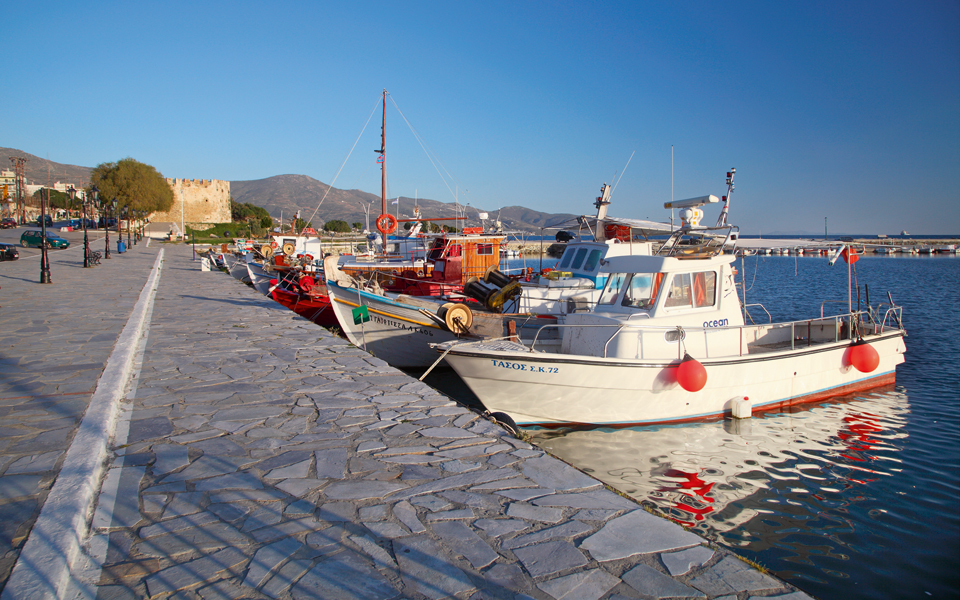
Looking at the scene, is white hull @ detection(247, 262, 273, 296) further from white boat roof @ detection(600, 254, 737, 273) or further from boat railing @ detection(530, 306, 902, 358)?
white boat roof @ detection(600, 254, 737, 273)

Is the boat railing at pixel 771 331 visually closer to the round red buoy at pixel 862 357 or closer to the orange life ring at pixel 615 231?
the round red buoy at pixel 862 357

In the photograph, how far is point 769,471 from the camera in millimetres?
7746

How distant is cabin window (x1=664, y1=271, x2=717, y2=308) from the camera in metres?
9.39

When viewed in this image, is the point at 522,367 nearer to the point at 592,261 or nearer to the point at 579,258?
the point at 592,261

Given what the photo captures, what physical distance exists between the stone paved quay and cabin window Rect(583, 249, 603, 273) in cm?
714

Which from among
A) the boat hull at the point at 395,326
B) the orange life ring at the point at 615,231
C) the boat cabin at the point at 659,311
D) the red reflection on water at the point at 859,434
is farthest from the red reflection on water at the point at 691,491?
the orange life ring at the point at 615,231

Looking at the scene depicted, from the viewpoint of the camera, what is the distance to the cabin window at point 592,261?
12.3 metres

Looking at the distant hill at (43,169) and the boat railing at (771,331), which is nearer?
the boat railing at (771,331)

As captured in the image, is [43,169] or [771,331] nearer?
[771,331]

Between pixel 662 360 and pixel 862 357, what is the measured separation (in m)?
4.76

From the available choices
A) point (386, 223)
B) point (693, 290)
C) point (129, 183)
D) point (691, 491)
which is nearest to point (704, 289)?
point (693, 290)

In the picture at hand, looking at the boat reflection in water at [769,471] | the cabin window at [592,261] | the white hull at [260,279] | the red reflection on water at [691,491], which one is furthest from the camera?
the white hull at [260,279]

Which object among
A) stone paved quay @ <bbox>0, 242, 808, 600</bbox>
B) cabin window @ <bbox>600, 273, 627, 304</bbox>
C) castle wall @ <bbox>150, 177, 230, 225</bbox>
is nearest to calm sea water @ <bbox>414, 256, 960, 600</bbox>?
cabin window @ <bbox>600, 273, 627, 304</bbox>

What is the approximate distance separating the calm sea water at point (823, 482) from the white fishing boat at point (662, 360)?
39 centimetres
